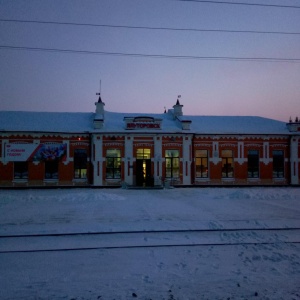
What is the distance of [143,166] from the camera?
73.4 ft

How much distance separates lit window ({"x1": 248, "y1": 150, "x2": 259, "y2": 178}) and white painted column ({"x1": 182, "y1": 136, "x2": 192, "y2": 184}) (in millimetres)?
5255

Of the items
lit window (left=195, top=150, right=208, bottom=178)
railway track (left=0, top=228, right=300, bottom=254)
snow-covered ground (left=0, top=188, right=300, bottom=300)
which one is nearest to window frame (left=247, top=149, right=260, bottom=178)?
lit window (left=195, top=150, right=208, bottom=178)

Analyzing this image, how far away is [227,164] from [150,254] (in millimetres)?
18145

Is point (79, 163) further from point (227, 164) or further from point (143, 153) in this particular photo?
point (227, 164)

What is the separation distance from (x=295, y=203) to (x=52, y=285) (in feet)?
42.4

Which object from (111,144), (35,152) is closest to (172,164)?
(111,144)

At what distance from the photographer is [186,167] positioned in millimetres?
22562

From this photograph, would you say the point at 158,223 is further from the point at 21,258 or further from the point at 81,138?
the point at 81,138

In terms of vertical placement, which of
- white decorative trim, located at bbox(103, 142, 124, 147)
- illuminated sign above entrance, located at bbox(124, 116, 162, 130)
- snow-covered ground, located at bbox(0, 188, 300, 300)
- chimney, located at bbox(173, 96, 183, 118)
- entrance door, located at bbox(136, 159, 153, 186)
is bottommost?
snow-covered ground, located at bbox(0, 188, 300, 300)

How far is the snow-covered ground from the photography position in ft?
15.4

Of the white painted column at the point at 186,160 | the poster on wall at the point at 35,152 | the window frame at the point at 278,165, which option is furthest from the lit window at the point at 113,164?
the window frame at the point at 278,165

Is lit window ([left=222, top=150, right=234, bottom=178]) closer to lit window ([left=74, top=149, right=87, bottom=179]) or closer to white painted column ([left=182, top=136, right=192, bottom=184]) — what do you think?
white painted column ([left=182, top=136, right=192, bottom=184])

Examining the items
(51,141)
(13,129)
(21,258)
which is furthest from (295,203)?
(13,129)

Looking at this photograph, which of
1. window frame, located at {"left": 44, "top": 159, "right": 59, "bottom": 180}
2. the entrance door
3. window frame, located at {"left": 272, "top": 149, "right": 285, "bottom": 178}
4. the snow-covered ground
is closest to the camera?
the snow-covered ground
